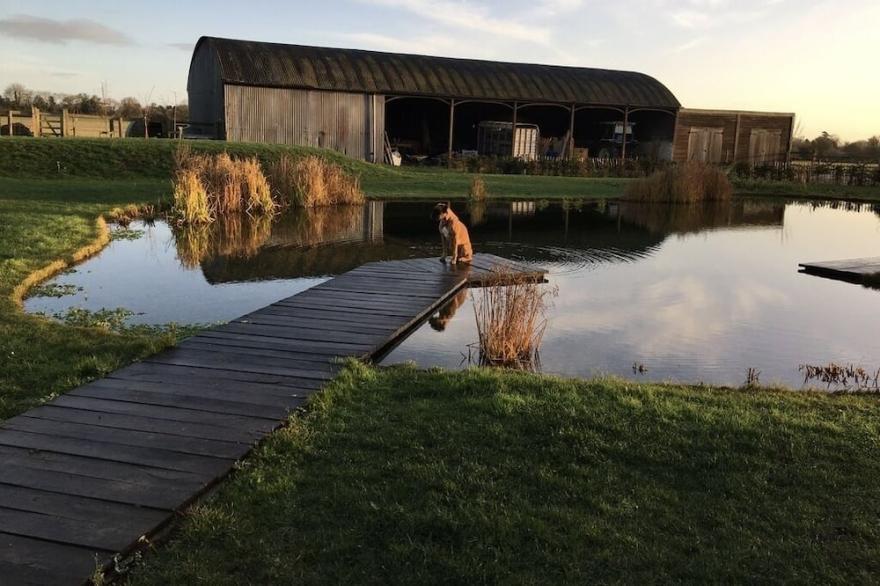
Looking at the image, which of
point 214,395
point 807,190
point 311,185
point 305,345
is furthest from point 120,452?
point 807,190

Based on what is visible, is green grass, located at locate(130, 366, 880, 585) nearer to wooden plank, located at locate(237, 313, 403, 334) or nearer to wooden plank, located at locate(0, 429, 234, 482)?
wooden plank, located at locate(0, 429, 234, 482)

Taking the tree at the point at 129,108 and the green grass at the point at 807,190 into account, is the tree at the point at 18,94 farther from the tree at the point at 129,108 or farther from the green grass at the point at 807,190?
the green grass at the point at 807,190

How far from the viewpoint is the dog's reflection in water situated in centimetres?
792

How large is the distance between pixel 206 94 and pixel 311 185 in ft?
55.0

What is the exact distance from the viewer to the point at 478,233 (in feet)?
51.5

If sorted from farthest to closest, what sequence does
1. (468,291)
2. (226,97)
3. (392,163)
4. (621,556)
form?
(392,163) → (226,97) → (468,291) → (621,556)

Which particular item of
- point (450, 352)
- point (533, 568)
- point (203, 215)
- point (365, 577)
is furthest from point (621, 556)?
point (203, 215)

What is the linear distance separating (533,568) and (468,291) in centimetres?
674

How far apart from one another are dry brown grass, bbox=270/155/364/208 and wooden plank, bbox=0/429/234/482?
1475cm

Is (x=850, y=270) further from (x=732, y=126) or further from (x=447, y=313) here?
(x=732, y=126)

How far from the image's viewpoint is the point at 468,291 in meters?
9.56

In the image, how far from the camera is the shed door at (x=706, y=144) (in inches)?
1527

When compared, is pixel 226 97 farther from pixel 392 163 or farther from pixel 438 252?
pixel 438 252

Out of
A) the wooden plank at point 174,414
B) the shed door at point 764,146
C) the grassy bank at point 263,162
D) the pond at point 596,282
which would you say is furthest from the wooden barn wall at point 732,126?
the wooden plank at point 174,414
